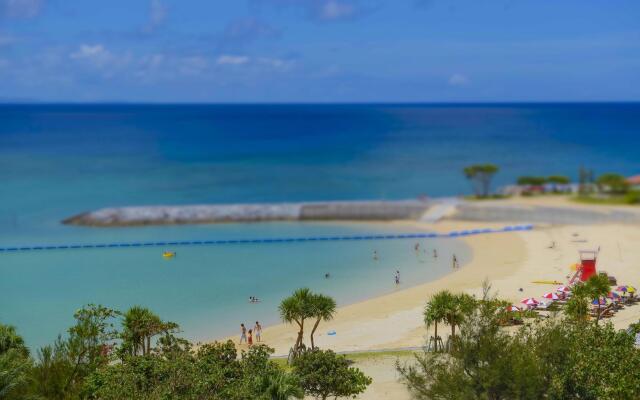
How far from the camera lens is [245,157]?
100625 mm

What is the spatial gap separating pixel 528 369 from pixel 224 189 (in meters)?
58.1

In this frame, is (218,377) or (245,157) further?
(245,157)

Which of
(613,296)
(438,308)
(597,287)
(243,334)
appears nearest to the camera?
(438,308)

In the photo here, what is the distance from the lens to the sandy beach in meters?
26.5

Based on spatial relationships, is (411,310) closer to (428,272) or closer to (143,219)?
(428,272)

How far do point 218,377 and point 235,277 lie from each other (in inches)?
816

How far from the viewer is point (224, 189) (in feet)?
237

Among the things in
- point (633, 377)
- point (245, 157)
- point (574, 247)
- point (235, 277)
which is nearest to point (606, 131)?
point (245, 157)

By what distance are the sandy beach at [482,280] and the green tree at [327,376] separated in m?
2.40

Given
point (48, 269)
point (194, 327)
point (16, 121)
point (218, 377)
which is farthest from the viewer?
point (16, 121)

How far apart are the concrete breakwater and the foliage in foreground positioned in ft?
122

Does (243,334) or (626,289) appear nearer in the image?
(243,334)

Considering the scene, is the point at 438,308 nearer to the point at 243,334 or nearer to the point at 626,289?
the point at 243,334

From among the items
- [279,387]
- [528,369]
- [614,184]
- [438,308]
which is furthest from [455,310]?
[614,184]
